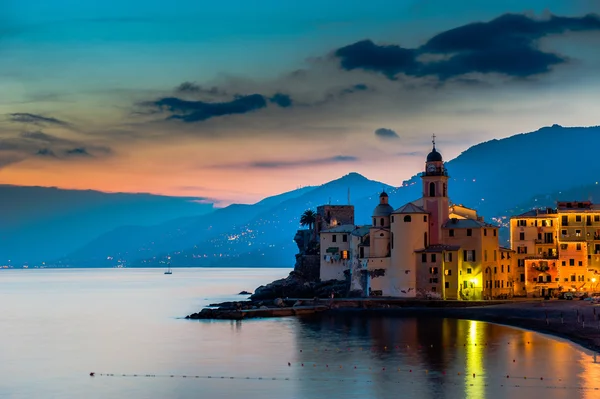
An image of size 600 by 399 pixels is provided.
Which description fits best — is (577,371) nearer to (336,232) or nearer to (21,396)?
(21,396)

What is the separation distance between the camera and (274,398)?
58219 millimetres

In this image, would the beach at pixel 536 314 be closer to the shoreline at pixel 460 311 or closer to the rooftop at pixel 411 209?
the shoreline at pixel 460 311

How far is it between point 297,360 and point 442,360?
39.8 feet

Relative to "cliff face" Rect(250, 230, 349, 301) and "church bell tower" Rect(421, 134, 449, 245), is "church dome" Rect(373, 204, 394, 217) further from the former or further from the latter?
"cliff face" Rect(250, 230, 349, 301)

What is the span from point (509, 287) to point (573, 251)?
10.4 metres

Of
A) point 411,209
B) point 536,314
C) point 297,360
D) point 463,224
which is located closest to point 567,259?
point 463,224

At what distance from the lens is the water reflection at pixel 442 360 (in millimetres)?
59781

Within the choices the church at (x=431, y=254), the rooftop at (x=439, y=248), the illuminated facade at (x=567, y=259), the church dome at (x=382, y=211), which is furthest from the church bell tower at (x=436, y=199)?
the illuminated facade at (x=567, y=259)

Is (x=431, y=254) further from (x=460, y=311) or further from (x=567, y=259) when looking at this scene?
(x=567, y=259)

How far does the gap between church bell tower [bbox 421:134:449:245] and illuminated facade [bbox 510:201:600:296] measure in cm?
1490

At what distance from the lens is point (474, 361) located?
72.2 metres

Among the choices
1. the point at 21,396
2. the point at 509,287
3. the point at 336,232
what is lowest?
the point at 21,396

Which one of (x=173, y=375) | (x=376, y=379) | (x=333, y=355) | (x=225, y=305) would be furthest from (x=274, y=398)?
(x=225, y=305)

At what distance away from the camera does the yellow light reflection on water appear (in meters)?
58.6
